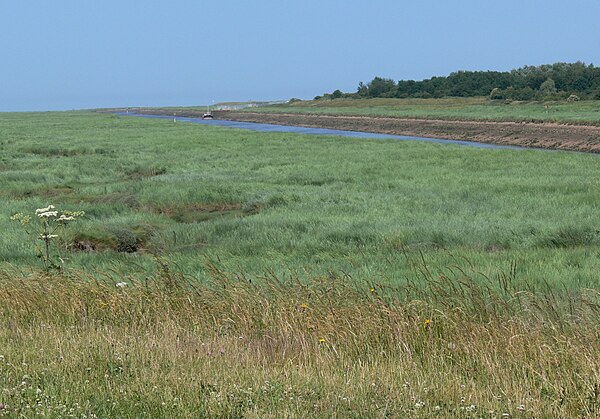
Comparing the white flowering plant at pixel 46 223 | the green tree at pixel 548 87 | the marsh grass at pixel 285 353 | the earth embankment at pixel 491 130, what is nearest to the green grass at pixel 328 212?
the white flowering plant at pixel 46 223

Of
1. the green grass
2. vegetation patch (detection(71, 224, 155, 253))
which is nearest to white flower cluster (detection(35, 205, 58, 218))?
the green grass

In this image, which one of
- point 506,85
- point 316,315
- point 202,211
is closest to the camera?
point 316,315

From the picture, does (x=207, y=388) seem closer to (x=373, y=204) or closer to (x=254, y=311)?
(x=254, y=311)

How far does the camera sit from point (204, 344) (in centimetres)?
584

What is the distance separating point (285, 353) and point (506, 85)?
123315 millimetres

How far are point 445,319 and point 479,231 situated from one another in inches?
321

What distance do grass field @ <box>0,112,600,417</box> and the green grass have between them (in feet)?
0.26

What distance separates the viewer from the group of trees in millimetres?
94344

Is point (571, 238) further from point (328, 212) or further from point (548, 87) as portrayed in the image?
point (548, 87)

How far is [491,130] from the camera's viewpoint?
181ft

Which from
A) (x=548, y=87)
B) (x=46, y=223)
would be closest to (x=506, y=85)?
(x=548, y=87)

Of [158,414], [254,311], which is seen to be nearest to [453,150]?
[254,311]

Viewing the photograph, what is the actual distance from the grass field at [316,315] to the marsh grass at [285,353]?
20mm

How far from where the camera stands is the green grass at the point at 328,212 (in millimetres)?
12094
